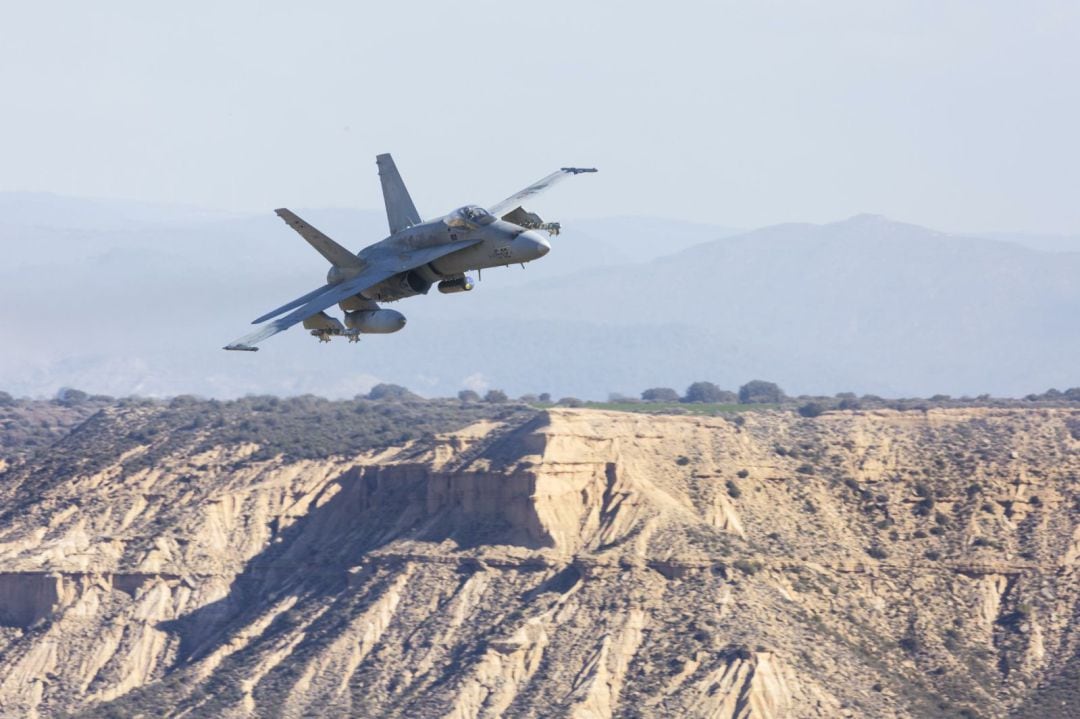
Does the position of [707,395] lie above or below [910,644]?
above

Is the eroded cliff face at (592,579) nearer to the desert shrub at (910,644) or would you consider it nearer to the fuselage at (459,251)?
the desert shrub at (910,644)

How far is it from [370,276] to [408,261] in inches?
53.5

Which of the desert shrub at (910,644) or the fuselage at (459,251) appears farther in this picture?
the desert shrub at (910,644)

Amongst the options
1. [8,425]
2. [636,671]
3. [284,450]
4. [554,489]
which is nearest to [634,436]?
[554,489]

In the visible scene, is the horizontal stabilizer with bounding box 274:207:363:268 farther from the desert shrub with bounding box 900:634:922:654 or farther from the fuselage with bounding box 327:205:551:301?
the desert shrub with bounding box 900:634:922:654

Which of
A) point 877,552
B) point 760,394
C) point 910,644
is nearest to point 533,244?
point 910,644

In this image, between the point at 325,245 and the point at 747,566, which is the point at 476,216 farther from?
the point at 747,566

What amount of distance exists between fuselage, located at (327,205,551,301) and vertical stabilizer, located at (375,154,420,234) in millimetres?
3053

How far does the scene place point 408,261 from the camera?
229ft

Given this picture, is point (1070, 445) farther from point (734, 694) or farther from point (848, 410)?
point (734, 694)

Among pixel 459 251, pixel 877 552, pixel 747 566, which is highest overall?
pixel 459 251

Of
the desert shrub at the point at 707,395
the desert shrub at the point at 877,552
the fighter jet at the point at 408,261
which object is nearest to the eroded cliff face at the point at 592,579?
the desert shrub at the point at 877,552

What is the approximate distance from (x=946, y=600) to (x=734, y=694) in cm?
1883

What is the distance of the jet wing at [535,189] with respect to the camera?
7175 centimetres
